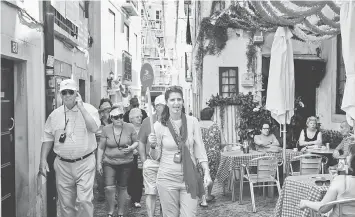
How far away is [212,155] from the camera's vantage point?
884 cm

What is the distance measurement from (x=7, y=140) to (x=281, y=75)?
5039mm

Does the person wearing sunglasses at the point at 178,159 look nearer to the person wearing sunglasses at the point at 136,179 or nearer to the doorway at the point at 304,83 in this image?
the person wearing sunglasses at the point at 136,179

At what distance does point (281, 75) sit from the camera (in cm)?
893

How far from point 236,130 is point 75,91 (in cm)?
836

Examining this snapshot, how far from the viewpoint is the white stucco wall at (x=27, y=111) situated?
676 centimetres

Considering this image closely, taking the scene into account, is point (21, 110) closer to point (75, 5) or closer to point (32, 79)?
point (32, 79)

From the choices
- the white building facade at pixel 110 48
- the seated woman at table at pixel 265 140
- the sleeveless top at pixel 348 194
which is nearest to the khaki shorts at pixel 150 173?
the sleeveless top at pixel 348 194


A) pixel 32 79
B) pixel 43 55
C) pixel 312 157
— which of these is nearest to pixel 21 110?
pixel 32 79

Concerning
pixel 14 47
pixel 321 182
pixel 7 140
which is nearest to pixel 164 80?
pixel 7 140

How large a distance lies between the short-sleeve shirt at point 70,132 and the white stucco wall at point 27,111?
Answer: 1133mm

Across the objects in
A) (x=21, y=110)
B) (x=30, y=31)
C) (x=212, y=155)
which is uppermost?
(x=30, y=31)

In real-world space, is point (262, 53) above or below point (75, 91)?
above

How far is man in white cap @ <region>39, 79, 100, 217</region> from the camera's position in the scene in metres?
5.83

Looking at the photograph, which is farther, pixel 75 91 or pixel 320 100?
pixel 320 100
